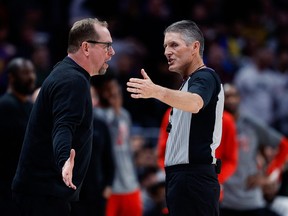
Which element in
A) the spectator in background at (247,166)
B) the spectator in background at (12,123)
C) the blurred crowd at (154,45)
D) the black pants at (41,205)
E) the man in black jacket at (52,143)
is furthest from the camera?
the blurred crowd at (154,45)

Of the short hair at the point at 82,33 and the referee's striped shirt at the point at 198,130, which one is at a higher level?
the short hair at the point at 82,33

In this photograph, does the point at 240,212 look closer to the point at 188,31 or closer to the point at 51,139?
the point at 188,31

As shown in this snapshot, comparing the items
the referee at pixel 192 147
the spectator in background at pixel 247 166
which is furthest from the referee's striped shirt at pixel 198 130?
the spectator in background at pixel 247 166

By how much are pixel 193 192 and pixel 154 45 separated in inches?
276

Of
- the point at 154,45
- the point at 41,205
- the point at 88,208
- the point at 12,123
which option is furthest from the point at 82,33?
the point at 154,45

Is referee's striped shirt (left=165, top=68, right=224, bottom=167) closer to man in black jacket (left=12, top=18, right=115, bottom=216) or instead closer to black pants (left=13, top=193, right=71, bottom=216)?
man in black jacket (left=12, top=18, right=115, bottom=216)

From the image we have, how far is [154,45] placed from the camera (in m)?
12.0

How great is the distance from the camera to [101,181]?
25.5ft

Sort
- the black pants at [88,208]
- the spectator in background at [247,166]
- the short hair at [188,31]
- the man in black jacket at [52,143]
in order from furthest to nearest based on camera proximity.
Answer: the spectator in background at [247,166], the black pants at [88,208], the short hair at [188,31], the man in black jacket at [52,143]

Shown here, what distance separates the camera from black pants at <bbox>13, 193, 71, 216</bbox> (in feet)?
17.1

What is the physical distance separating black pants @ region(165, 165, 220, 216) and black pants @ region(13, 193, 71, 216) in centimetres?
76

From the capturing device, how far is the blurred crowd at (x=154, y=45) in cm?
1098

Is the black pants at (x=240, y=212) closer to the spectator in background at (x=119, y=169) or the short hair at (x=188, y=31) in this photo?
the spectator in background at (x=119, y=169)

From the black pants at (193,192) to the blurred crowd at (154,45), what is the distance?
4.61 meters
